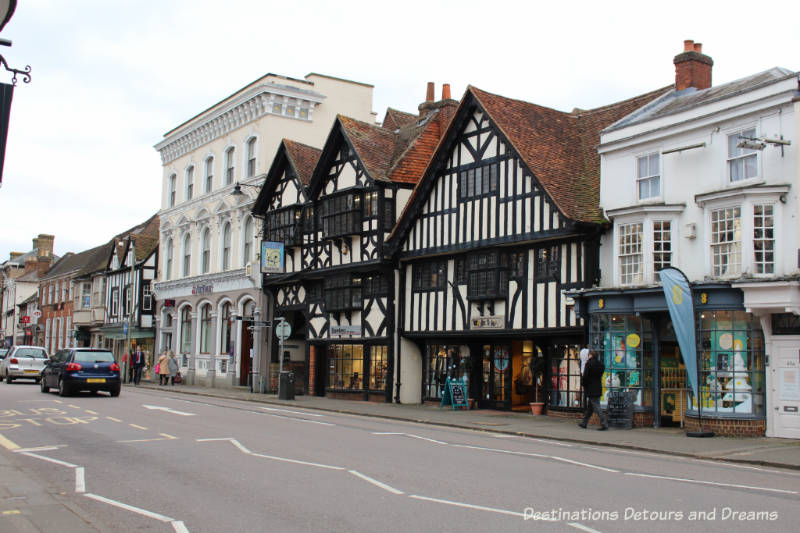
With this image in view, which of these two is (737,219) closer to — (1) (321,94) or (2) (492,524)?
(2) (492,524)

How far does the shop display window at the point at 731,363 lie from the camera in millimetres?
18031

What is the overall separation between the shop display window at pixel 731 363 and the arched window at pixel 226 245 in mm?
27528

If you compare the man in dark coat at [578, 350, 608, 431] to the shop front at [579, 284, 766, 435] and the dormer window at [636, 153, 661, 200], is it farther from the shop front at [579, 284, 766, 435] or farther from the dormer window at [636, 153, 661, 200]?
the dormer window at [636, 153, 661, 200]

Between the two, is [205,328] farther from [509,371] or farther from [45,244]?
[45,244]

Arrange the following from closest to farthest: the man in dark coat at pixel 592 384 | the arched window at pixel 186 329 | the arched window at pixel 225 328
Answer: the man in dark coat at pixel 592 384
the arched window at pixel 225 328
the arched window at pixel 186 329

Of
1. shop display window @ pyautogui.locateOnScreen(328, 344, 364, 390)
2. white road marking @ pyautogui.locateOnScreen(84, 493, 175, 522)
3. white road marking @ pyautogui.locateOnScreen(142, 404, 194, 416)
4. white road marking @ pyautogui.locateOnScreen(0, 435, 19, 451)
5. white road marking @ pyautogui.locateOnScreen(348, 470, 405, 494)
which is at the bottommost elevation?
white road marking @ pyautogui.locateOnScreen(142, 404, 194, 416)

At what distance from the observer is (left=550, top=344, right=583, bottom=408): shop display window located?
2289 centimetres

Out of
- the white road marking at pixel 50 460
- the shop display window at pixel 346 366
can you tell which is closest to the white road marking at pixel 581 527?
the white road marking at pixel 50 460

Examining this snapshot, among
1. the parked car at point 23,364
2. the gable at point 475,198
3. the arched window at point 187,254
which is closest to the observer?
the gable at point 475,198

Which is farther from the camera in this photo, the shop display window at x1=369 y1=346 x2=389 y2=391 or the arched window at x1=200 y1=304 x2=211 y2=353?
the arched window at x1=200 y1=304 x2=211 y2=353

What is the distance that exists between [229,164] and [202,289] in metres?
6.85

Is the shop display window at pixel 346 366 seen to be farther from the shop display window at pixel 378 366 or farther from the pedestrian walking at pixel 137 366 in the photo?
the pedestrian walking at pixel 137 366

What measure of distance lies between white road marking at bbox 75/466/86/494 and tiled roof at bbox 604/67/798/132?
15.8m

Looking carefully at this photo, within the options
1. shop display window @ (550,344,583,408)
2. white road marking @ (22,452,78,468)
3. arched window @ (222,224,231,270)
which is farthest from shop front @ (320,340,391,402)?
white road marking @ (22,452,78,468)
